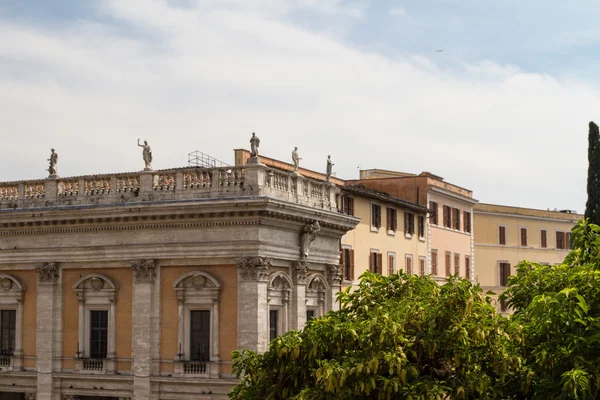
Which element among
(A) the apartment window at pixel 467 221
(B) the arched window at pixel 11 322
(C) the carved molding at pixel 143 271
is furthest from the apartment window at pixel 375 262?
(B) the arched window at pixel 11 322

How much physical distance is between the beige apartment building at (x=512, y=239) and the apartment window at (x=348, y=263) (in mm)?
26295

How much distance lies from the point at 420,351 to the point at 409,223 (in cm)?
3653

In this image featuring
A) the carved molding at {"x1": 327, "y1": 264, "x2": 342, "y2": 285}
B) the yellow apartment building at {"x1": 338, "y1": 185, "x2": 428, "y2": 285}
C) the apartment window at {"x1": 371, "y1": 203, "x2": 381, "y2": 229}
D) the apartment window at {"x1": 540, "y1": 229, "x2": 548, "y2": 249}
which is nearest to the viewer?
the carved molding at {"x1": 327, "y1": 264, "x2": 342, "y2": 285}

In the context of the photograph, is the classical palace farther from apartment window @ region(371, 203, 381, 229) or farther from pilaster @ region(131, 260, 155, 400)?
apartment window @ region(371, 203, 381, 229)

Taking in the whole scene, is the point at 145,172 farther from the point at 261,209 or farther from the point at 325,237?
the point at 325,237

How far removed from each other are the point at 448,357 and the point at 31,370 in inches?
779

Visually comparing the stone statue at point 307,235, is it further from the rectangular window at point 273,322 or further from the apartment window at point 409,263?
the apartment window at point 409,263

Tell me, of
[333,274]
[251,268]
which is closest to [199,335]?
[251,268]

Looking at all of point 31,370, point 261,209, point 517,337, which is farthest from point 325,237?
point 517,337

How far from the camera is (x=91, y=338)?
1485 inches

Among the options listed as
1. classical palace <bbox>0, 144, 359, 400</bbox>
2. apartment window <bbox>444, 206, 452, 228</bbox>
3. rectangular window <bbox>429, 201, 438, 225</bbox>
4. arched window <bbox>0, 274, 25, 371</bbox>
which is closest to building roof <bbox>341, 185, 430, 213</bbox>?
rectangular window <bbox>429, 201, 438, 225</bbox>

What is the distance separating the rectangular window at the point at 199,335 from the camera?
36.0 meters

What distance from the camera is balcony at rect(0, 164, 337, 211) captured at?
35906 mm

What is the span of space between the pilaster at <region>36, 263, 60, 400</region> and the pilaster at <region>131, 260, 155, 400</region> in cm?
340
